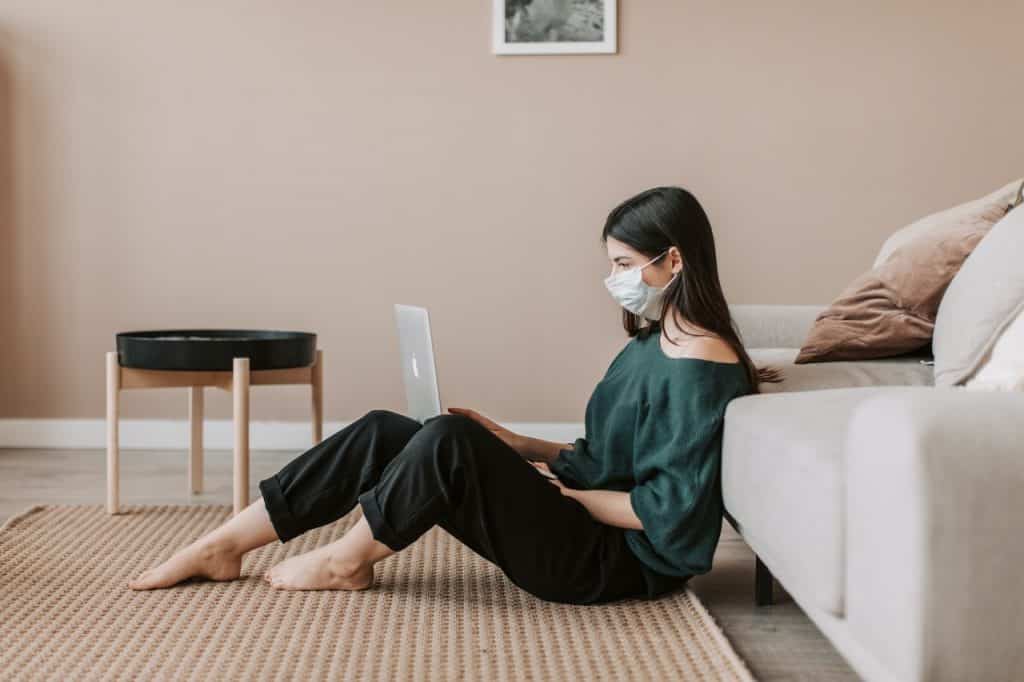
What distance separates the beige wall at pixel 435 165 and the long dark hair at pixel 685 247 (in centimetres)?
179

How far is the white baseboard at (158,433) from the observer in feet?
11.4

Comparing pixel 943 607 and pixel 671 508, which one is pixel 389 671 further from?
pixel 943 607

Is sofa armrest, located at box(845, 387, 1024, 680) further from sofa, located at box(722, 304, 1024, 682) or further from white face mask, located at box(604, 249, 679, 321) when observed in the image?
white face mask, located at box(604, 249, 679, 321)

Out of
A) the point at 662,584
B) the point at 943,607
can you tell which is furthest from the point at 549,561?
the point at 943,607

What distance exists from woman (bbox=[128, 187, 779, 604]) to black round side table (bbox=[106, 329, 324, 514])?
58 cm

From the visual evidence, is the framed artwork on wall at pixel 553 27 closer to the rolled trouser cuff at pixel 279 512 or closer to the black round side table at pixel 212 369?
the black round side table at pixel 212 369

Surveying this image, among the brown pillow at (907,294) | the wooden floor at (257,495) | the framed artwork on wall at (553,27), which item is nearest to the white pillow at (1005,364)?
the brown pillow at (907,294)

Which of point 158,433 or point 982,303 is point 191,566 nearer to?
point 982,303

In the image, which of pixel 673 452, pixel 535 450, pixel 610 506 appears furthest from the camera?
pixel 535 450

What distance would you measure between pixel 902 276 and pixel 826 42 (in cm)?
181

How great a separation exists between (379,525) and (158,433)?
214 cm

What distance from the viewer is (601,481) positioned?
1.74m

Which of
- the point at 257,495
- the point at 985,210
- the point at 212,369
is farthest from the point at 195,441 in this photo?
the point at 985,210

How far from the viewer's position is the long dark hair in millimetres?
1620
